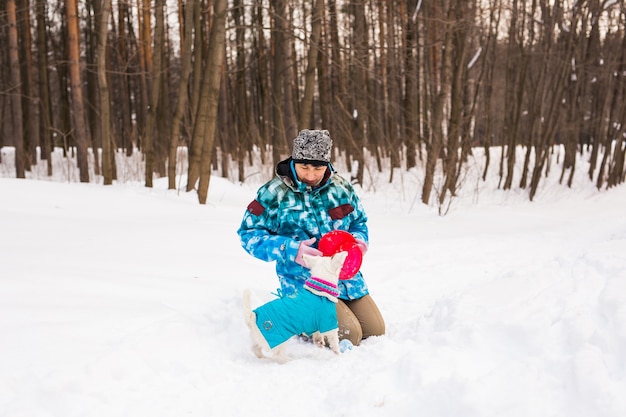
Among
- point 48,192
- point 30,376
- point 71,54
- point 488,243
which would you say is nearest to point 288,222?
point 30,376

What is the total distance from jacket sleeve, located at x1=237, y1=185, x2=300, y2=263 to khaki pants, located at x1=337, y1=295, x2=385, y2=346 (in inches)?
22.7

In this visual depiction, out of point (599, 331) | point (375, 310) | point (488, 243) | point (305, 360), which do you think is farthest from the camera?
point (488, 243)

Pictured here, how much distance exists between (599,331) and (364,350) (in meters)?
1.26

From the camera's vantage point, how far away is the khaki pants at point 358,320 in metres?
3.29

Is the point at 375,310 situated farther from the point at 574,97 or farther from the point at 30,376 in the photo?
the point at 574,97

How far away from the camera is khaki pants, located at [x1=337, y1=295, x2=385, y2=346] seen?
3.29 m

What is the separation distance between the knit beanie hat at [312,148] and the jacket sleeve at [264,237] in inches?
12.8

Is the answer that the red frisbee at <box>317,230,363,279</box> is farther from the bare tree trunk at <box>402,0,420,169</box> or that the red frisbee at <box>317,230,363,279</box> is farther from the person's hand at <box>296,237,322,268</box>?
the bare tree trunk at <box>402,0,420,169</box>

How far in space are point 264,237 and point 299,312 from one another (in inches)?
19.4

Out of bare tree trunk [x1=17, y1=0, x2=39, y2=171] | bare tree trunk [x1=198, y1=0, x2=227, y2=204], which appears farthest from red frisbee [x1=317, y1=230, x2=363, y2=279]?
bare tree trunk [x1=17, y1=0, x2=39, y2=171]

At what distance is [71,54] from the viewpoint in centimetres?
1069

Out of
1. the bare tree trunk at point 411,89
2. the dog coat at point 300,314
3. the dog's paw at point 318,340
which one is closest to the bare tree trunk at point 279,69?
the bare tree trunk at point 411,89

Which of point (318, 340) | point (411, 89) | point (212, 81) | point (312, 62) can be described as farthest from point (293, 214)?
point (411, 89)

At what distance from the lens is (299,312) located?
295 cm
